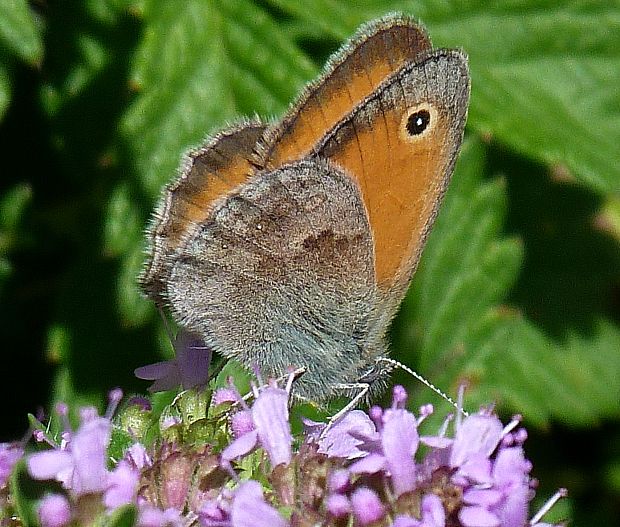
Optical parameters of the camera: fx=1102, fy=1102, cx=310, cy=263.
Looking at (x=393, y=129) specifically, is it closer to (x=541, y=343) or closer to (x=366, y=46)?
(x=366, y=46)

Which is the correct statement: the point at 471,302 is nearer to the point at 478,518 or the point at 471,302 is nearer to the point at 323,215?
the point at 323,215

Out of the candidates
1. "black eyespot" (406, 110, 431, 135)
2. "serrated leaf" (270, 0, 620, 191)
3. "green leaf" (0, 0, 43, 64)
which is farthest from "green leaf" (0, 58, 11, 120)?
"black eyespot" (406, 110, 431, 135)

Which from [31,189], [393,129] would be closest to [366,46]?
[393,129]

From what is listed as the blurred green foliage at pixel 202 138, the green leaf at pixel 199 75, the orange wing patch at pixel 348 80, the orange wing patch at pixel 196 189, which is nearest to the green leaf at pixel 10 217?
the blurred green foliage at pixel 202 138

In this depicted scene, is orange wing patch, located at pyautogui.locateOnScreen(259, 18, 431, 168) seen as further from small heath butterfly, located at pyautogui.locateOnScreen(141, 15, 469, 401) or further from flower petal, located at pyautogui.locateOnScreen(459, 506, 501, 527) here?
flower petal, located at pyautogui.locateOnScreen(459, 506, 501, 527)

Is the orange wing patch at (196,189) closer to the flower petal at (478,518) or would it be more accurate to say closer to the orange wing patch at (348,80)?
the orange wing patch at (348,80)

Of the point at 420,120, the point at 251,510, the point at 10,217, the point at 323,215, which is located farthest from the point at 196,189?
the point at 10,217
